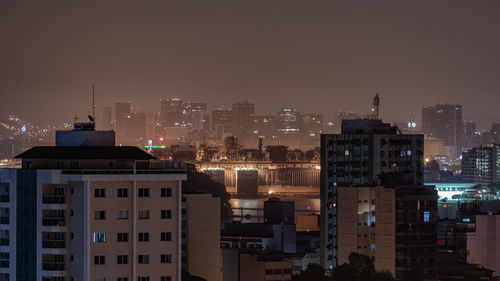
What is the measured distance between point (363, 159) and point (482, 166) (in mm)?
103339

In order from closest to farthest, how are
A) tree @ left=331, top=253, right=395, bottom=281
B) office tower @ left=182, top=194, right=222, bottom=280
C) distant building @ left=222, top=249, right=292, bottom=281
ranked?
tree @ left=331, top=253, right=395, bottom=281 → office tower @ left=182, top=194, right=222, bottom=280 → distant building @ left=222, top=249, right=292, bottom=281

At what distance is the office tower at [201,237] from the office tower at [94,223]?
13706 millimetres

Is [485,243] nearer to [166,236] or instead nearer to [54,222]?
[166,236]

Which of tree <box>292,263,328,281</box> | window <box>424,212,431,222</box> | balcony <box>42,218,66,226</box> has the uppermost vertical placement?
balcony <box>42,218,66,226</box>

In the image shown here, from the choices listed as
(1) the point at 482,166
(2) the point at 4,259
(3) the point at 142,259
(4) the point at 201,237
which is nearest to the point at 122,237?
(3) the point at 142,259

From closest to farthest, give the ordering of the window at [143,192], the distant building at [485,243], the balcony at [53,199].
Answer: the balcony at [53,199], the window at [143,192], the distant building at [485,243]

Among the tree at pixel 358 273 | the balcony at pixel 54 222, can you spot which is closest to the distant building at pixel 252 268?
the tree at pixel 358 273

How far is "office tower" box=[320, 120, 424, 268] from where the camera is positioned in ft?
168

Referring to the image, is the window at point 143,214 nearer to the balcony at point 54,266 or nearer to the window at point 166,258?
the window at point 166,258

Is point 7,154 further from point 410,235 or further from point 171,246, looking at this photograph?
point 171,246

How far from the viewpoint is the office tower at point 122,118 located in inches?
7028

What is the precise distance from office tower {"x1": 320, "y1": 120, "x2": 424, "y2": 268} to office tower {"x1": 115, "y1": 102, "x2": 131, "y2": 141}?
126 metres

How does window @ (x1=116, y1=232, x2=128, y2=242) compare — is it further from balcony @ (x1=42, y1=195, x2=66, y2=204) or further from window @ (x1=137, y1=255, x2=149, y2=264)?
balcony @ (x1=42, y1=195, x2=66, y2=204)

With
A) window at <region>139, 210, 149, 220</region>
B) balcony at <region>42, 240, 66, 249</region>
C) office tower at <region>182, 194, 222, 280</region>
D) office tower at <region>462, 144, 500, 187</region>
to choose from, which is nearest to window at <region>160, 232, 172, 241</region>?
window at <region>139, 210, 149, 220</region>
